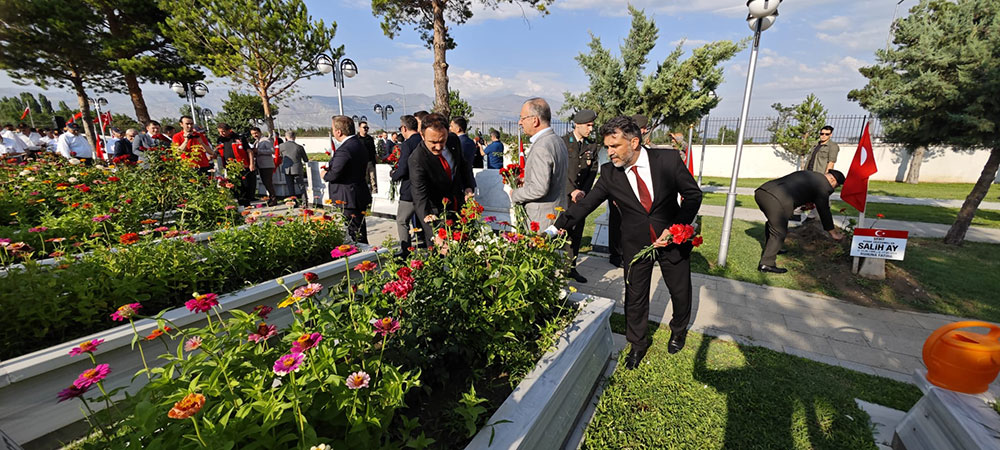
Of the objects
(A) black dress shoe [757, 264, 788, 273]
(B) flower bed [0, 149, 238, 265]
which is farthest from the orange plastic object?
(B) flower bed [0, 149, 238, 265]

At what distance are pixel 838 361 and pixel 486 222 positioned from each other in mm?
3044

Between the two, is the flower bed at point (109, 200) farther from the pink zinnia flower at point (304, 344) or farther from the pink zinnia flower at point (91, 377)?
the pink zinnia flower at point (304, 344)

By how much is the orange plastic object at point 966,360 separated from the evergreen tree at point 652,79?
20927mm

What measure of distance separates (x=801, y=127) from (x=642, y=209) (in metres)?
21.3

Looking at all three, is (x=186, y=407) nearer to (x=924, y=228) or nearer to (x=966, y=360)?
(x=966, y=360)

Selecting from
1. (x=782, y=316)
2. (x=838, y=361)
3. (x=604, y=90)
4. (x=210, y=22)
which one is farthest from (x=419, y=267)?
(x=604, y=90)

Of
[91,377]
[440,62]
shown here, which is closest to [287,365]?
[91,377]

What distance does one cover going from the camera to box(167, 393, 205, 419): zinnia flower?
88cm

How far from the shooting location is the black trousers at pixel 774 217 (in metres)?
4.58

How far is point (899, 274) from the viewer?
451 cm

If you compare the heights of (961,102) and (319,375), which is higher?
(961,102)

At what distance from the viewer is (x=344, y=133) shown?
4336 mm

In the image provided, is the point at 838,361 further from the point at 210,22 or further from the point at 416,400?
the point at 210,22

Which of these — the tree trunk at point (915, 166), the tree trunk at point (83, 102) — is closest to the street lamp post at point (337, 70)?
the tree trunk at point (83, 102)
